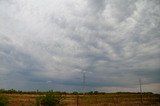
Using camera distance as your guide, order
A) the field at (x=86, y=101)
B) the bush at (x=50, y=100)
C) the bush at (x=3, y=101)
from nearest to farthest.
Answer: the bush at (x=3, y=101) < the bush at (x=50, y=100) < the field at (x=86, y=101)

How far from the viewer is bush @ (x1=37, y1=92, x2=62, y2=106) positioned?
4666 cm

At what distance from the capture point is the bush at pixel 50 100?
46.7 m

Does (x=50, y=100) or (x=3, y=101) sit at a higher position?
(x=50, y=100)

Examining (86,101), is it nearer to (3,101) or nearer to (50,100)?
(50,100)

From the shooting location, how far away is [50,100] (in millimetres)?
46719

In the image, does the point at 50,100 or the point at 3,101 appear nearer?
the point at 3,101

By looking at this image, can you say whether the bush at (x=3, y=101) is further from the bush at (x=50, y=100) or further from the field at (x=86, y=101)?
the bush at (x=50, y=100)

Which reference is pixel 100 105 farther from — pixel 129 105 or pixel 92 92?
pixel 92 92

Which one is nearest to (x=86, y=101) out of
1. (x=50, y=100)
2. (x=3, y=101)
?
(x=50, y=100)

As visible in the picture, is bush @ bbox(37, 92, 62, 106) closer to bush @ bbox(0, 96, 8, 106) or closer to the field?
the field

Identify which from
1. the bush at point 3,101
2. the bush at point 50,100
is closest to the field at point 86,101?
the bush at point 50,100

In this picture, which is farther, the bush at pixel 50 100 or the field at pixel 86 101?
the field at pixel 86 101

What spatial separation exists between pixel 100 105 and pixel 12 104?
16.7 meters

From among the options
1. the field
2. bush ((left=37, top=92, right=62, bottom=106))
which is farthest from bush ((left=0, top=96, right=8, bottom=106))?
bush ((left=37, top=92, right=62, bottom=106))
